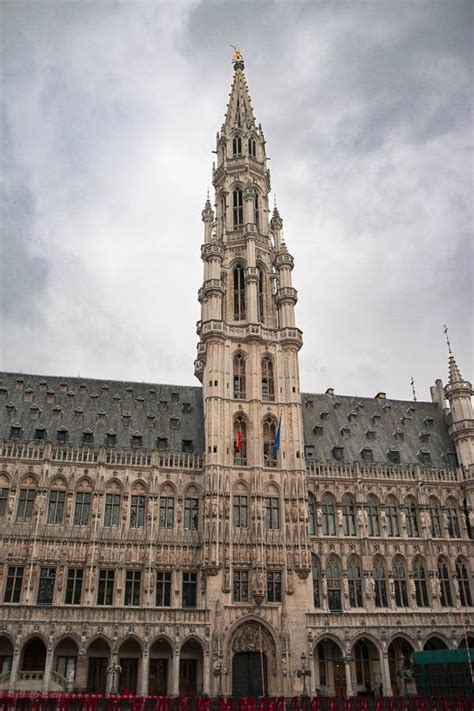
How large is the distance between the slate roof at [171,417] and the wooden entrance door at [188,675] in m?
17.4

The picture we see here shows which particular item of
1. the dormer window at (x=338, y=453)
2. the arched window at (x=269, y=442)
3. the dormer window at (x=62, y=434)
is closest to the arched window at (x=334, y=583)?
the dormer window at (x=338, y=453)

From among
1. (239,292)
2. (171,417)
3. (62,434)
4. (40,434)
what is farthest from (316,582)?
(239,292)

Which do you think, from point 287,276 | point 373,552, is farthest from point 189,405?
point 373,552

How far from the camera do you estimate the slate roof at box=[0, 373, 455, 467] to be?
55.6m

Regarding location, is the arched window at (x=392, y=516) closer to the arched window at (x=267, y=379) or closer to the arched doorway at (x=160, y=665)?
the arched window at (x=267, y=379)

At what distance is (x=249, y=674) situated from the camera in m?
46.7

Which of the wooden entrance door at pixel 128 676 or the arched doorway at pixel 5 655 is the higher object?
the arched doorway at pixel 5 655

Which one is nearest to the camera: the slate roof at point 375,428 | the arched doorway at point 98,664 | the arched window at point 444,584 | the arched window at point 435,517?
the arched doorway at point 98,664

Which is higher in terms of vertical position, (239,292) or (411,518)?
(239,292)

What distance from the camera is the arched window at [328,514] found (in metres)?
54.4

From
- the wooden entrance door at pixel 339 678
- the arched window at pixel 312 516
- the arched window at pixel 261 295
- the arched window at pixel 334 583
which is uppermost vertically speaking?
the arched window at pixel 261 295

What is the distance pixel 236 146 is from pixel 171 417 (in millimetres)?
34147

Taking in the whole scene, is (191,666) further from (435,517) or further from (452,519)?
(452,519)

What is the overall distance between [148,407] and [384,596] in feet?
90.4
